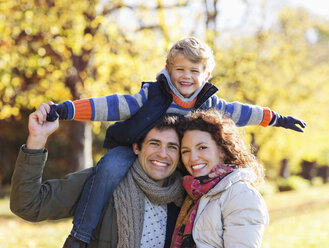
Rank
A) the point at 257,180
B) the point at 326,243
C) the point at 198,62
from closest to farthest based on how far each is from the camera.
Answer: the point at 257,180, the point at 198,62, the point at 326,243

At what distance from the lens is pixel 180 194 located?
300 centimetres

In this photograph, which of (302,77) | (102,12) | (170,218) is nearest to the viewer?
(170,218)

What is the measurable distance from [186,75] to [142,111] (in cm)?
48

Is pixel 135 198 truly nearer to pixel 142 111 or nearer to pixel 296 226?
pixel 142 111

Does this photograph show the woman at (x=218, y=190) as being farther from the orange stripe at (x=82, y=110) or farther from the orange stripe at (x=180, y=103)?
the orange stripe at (x=82, y=110)

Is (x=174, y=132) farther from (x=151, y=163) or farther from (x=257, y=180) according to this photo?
(x=257, y=180)

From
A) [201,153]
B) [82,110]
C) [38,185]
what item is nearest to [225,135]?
[201,153]

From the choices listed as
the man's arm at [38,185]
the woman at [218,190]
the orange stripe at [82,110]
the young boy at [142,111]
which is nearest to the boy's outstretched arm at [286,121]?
the young boy at [142,111]

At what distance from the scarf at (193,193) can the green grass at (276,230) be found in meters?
4.18

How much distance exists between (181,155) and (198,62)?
31.2 inches

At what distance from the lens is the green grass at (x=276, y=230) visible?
6754mm

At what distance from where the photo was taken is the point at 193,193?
260 cm

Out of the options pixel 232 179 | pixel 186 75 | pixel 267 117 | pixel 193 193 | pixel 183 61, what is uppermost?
pixel 183 61

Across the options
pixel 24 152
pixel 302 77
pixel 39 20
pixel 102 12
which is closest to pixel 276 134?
pixel 302 77
